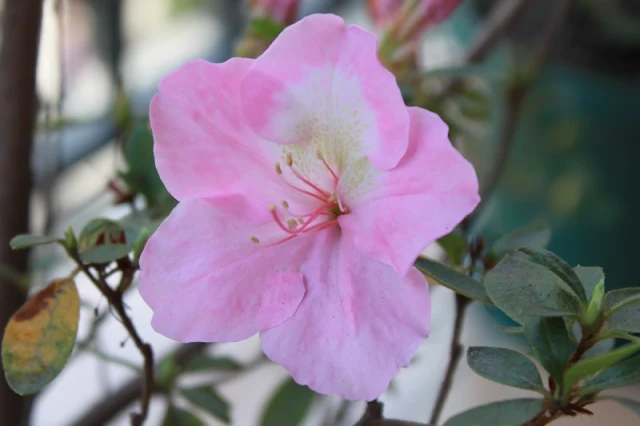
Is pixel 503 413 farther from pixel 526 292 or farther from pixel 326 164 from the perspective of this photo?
pixel 326 164

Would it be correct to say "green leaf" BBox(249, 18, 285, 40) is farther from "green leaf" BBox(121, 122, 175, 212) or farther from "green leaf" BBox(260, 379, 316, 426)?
"green leaf" BBox(260, 379, 316, 426)

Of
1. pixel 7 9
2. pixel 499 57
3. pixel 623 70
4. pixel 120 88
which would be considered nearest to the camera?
pixel 7 9

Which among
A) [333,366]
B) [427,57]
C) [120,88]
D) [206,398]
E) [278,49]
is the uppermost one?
[278,49]

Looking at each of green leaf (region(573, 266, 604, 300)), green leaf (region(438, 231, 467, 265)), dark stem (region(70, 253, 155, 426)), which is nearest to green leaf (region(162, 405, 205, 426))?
dark stem (region(70, 253, 155, 426))

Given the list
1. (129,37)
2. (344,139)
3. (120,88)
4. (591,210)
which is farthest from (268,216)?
(129,37)

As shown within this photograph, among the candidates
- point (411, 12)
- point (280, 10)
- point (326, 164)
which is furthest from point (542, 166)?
point (326, 164)

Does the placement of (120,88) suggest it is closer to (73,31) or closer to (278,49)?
(278,49)
